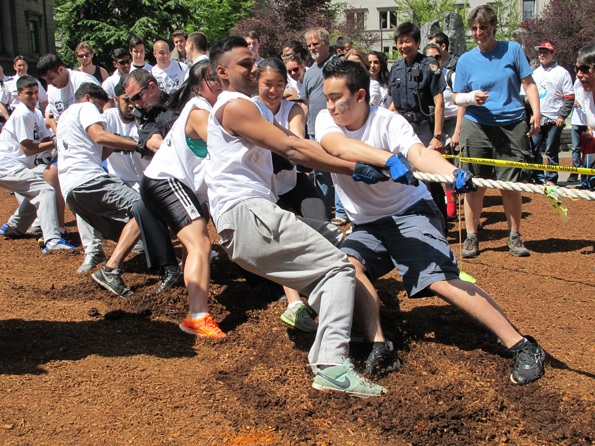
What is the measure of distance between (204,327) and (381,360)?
4.31 feet

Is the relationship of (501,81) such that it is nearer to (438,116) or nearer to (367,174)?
(438,116)

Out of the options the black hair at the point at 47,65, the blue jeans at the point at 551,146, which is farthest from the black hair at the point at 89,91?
the blue jeans at the point at 551,146

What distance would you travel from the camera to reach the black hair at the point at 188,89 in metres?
5.08

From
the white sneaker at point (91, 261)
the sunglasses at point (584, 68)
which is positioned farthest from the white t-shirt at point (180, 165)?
the sunglasses at point (584, 68)

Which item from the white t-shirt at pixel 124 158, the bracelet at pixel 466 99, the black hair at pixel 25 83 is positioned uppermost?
the black hair at pixel 25 83

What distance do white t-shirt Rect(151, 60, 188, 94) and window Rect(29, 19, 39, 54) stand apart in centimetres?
3194

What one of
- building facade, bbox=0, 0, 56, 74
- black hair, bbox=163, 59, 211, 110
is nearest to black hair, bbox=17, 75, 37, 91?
black hair, bbox=163, 59, 211, 110

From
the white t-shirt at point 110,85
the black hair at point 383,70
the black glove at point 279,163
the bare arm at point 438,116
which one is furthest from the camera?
the white t-shirt at point 110,85

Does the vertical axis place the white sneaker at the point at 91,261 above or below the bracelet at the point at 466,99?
below

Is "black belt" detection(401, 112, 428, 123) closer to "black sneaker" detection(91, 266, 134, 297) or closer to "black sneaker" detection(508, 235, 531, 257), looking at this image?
"black sneaker" detection(508, 235, 531, 257)

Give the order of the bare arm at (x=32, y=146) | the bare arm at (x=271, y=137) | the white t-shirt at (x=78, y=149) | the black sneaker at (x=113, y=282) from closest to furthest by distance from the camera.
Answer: the bare arm at (x=271, y=137) < the black sneaker at (x=113, y=282) < the white t-shirt at (x=78, y=149) < the bare arm at (x=32, y=146)

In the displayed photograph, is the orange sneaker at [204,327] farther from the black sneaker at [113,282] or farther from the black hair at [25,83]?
the black hair at [25,83]

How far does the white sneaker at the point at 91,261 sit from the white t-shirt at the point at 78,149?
63cm

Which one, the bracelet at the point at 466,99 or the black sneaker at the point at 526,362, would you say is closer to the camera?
the black sneaker at the point at 526,362
